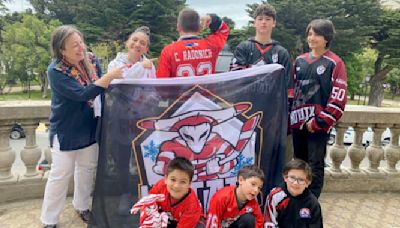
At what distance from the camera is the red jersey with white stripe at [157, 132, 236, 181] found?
320 cm

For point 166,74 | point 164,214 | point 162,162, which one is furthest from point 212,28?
point 164,214

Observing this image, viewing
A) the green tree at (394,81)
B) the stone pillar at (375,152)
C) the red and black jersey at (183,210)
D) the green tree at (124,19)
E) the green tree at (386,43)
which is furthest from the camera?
the green tree at (394,81)

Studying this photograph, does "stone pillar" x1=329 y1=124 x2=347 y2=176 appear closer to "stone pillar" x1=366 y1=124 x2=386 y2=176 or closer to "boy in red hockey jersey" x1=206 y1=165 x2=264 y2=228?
"stone pillar" x1=366 y1=124 x2=386 y2=176

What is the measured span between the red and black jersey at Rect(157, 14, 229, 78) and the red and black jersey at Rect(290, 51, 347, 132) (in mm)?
847

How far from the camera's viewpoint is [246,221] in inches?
108

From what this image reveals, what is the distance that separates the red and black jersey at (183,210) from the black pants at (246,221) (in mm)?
315

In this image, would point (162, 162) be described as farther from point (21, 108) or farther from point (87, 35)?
point (87, 35)

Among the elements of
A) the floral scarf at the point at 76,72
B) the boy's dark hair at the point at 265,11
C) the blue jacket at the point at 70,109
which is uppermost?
the boy's dark hair at the point at 265,11

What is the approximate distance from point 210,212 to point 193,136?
739 mm

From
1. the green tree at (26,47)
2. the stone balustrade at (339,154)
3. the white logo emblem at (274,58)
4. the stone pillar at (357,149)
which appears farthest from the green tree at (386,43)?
the white logo emblem at (274,58)

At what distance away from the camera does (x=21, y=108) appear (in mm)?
3605

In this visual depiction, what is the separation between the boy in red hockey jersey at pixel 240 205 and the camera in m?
2.74

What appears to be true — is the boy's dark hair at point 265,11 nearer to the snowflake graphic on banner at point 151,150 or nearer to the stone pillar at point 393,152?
the snowflake graphic on banner at point 151,150

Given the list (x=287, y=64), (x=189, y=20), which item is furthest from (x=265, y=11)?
(x=189, y=20)
